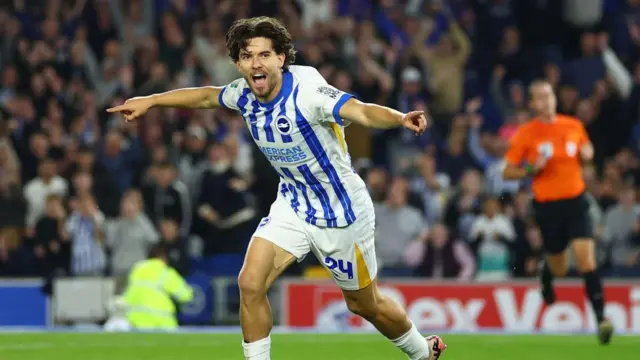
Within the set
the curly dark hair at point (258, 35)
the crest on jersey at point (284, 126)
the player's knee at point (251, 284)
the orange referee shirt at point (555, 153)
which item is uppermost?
the curly dark hair at point (258, 35)

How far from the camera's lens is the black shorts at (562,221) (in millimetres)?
12508

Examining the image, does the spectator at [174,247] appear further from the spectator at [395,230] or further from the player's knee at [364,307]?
the player's knee at [364,307]

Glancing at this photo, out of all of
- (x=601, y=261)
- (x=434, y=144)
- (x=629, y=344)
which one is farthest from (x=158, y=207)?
(x=629, y=344)

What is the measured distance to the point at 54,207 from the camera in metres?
16.4

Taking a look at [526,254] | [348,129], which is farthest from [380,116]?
[348,129]

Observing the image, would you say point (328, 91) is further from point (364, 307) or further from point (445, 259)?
point (445, 259)

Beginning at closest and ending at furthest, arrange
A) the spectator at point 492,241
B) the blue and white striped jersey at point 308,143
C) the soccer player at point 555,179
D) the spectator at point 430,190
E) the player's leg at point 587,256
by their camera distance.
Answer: the blue and white striped jersey at point 308,143
the player's leg at point 587,256
the soccer player at point 555,179
the spectator at point 492,241
the spectator at point 430,190

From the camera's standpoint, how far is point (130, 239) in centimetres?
1606

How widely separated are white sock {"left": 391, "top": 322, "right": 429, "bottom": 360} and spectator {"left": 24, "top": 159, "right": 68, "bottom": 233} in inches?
346

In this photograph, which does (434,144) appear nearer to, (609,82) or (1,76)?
(609,82)

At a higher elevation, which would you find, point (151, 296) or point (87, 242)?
point (87, 242)

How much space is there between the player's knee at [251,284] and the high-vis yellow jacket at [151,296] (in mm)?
6450

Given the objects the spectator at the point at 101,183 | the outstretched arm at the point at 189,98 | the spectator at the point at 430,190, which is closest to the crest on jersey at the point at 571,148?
the spectator at the point at 430,190

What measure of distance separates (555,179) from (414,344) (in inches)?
173
